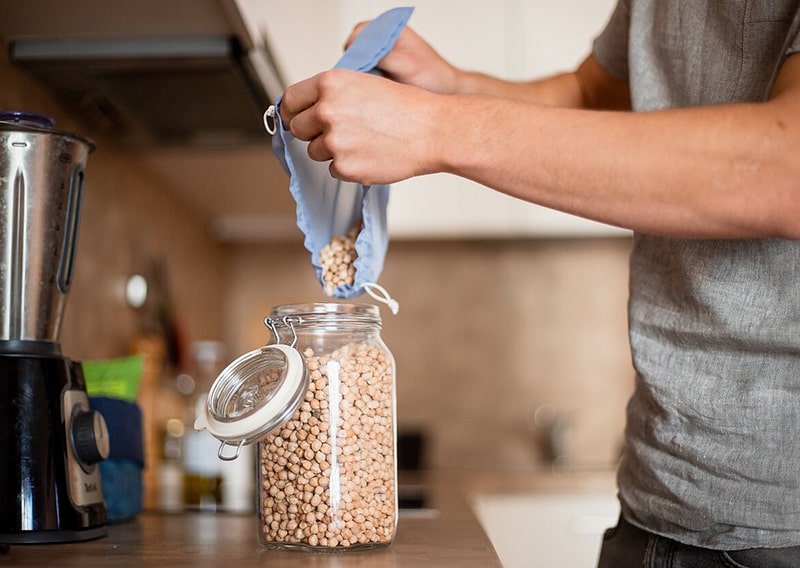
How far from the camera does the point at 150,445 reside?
1.82 metres

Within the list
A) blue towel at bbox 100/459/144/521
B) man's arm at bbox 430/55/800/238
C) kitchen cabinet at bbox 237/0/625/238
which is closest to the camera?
man's arm at bbox 430/55/800/238

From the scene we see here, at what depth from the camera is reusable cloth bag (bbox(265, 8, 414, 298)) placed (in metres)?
0.85

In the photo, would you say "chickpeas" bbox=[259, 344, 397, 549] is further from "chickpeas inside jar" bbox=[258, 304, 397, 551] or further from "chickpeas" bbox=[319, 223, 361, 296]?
"chickpeas" bbox=[319, 223, 361, 296]

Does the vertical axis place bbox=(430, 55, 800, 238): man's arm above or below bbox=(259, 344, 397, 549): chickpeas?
above

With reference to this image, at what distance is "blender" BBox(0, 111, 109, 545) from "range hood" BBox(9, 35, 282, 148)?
347 millimetres

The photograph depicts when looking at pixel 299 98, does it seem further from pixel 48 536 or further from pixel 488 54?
pixel 488 54

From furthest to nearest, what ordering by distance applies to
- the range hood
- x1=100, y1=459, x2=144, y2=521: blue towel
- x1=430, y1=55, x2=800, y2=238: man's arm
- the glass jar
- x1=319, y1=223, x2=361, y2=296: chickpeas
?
the range hood, x1=100, y1=459, x2=144, y2=521: blue towel, x1=319, y1=223, x2=361, y2=296: chickpeas, the glass jar, x1=430, y1=55, x2=800, y2=238: man's arm

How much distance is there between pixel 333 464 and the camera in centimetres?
77

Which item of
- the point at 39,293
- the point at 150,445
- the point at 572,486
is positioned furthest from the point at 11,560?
the point at 572,486

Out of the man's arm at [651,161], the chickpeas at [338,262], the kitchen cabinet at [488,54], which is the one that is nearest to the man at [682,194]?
the man's arm at [651,161]

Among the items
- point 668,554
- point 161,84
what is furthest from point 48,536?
point 161,84

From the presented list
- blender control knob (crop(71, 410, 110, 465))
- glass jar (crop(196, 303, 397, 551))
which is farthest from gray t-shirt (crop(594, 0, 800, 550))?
blender control knob (crop(71, 410, 110, 465))

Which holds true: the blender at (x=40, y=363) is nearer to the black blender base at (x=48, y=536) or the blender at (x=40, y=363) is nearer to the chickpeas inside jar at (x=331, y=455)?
the black blender base at (x=48, y=536)

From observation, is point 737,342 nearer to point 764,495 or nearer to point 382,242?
point 764,495
